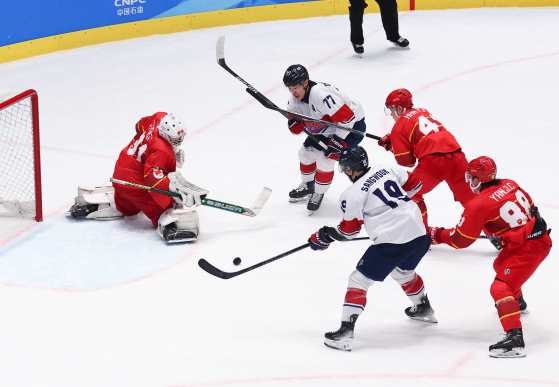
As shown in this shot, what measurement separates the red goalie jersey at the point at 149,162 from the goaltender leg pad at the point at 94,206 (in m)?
0.20

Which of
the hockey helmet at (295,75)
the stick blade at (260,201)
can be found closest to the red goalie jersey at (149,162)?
the stick blade at (260,201)

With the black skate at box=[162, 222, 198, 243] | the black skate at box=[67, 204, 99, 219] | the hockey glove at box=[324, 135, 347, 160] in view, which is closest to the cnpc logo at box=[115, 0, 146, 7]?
the black skate at box=[67, 204, 99, 219]

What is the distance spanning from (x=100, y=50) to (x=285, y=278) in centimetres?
497

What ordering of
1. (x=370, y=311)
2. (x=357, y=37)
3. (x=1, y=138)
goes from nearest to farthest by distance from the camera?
(x=370, y=311)
(x=1, y=138)
(x=357, y=37)

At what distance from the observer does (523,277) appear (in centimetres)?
328

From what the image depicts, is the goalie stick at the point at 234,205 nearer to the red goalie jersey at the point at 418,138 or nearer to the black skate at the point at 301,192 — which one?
the black skate at the point at 301,192

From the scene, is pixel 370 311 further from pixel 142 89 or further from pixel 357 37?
pixel 357 37

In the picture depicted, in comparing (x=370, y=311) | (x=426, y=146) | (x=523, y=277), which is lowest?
(x=370, y=311)

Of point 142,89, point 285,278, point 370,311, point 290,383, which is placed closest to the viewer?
point 290,383

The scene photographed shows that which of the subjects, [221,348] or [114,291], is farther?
[114,291]

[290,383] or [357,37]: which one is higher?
[357,37]

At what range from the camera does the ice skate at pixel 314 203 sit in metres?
4.86

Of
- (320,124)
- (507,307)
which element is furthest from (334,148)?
(507,307)

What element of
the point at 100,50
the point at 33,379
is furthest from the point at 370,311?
the point at 100,50
